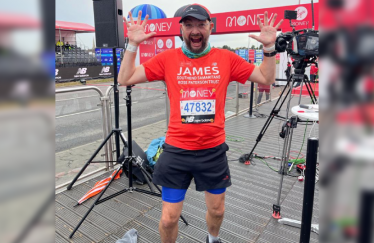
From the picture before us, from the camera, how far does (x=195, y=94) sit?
190 centimetres

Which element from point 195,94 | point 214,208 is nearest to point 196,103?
point 195,94

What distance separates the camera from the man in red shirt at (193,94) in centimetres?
190

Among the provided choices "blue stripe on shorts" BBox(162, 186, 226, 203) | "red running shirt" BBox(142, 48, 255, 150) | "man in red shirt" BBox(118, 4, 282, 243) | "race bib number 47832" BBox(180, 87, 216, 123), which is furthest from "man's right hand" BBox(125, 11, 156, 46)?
"blue stripe on shorts" BBox(162, 186, 226, 203)

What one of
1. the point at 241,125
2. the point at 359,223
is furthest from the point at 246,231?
the point at 241,125

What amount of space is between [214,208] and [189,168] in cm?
39

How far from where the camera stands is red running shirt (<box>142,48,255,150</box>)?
1.90m

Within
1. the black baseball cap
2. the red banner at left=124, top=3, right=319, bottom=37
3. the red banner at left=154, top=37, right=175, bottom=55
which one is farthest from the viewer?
the red banner at left=154, top=37, right=175, bottom=55

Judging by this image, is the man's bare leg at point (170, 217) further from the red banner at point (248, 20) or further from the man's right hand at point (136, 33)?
the red banner at point (248, 20)

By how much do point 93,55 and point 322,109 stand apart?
21238 millimetres

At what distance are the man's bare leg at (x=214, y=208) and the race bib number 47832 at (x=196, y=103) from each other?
56 centimetres

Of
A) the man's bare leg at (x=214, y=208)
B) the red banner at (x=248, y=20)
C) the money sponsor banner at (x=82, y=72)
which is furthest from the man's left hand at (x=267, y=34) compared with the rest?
the money sponsor banner at (x=82, y=72)

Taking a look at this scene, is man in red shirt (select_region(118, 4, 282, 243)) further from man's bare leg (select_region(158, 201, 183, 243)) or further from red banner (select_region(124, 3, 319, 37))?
red banner (select_region(124, 3, 319, 37))

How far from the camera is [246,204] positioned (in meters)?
2.99

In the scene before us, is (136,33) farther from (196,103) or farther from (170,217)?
(170,217)
